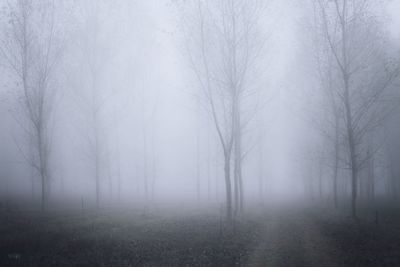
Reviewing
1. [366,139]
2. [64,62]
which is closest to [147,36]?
[64,62]

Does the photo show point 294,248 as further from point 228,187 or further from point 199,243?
point 228,187

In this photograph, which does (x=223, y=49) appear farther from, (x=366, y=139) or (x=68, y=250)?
(x=366, y=139)

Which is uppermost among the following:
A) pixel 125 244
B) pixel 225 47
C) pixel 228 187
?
pixel 225 47

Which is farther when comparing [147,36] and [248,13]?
[147,36]

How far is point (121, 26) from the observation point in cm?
3048

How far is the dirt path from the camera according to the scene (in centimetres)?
1056

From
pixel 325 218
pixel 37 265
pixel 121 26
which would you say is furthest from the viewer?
pixel 121 26

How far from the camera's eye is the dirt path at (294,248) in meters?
10.6

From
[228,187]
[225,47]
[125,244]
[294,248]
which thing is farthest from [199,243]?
[225,47]

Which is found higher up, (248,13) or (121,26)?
(121,26)

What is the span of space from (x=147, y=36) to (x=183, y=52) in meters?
16.3

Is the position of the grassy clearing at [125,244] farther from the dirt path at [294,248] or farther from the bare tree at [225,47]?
the bare tree at [225,47]

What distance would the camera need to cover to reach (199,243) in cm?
1246

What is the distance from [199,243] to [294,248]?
4.53m
